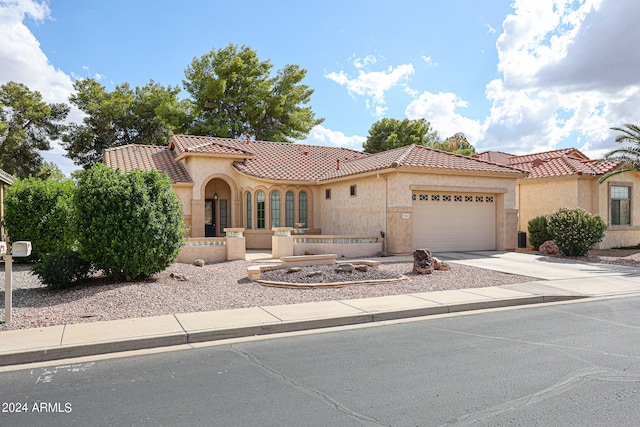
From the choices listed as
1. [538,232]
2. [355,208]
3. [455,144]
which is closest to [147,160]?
[355,208]

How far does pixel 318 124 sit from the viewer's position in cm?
4169

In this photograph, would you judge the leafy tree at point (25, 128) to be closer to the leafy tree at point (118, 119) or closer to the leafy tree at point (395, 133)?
the leafy tree at point (118, 119)

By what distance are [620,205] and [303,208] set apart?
15567mm

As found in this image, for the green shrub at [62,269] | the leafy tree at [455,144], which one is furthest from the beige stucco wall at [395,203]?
the leafy tree at [455,144]

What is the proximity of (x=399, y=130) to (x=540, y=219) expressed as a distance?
80.6 feet

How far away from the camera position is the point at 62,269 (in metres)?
10.0

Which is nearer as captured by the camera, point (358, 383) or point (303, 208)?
point (358, 383)

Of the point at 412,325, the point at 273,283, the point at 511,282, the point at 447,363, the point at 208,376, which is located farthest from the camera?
the point at 511,282

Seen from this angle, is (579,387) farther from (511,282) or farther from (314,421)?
(511,282)

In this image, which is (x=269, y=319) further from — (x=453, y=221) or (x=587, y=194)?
(x=587, y=194)

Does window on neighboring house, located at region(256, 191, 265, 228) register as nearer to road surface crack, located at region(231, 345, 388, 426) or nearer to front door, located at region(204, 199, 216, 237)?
front door, located at region(204, 199, 216, 237)

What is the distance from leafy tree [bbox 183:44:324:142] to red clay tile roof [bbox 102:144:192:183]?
11398 millimetres

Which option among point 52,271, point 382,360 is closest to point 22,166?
point 52,271

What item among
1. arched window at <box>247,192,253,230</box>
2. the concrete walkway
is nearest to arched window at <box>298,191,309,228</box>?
arched window at <box>247,192,253,230</box>
